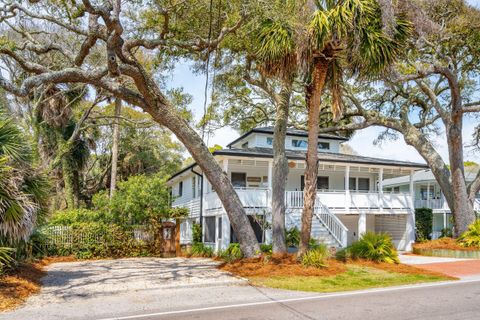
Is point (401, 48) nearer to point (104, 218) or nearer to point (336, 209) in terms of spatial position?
point (336, 209)

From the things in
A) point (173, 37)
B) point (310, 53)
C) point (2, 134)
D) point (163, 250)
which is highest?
point (173, 37)

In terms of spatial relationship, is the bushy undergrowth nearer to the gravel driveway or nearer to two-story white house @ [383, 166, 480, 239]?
the gravel driveway

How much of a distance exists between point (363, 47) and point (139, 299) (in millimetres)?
9184

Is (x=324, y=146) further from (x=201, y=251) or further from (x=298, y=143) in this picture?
(x=201, y=251)

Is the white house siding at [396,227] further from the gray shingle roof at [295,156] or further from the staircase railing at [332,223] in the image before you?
the staircase railing at [332,223]

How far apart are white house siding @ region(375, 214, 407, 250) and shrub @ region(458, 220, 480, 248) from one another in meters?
4.58

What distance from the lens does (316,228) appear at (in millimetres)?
19688

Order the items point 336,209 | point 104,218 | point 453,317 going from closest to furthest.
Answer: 1. point 453,317
2. point 104,218
3. point 336,209

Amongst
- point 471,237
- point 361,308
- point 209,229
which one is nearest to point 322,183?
point 209,229

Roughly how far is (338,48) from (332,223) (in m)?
9.66

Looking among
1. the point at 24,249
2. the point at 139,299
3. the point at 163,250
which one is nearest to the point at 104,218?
the point at 163,250

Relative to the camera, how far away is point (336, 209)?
72.3 ft

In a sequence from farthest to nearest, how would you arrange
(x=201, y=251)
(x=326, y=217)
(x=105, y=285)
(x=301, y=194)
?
(x=301, y=194)
(x=201, y=251)
(x=326, y=217)
(x=105, y=285)

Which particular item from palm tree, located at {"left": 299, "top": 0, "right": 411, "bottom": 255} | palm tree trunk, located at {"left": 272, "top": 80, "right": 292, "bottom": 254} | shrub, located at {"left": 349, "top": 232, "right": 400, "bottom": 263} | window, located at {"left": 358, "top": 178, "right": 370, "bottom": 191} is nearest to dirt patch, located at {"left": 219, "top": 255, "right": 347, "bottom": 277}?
palm tree, located at {"left": 299, "top": 0, "right": 411, "bottom": 255}
